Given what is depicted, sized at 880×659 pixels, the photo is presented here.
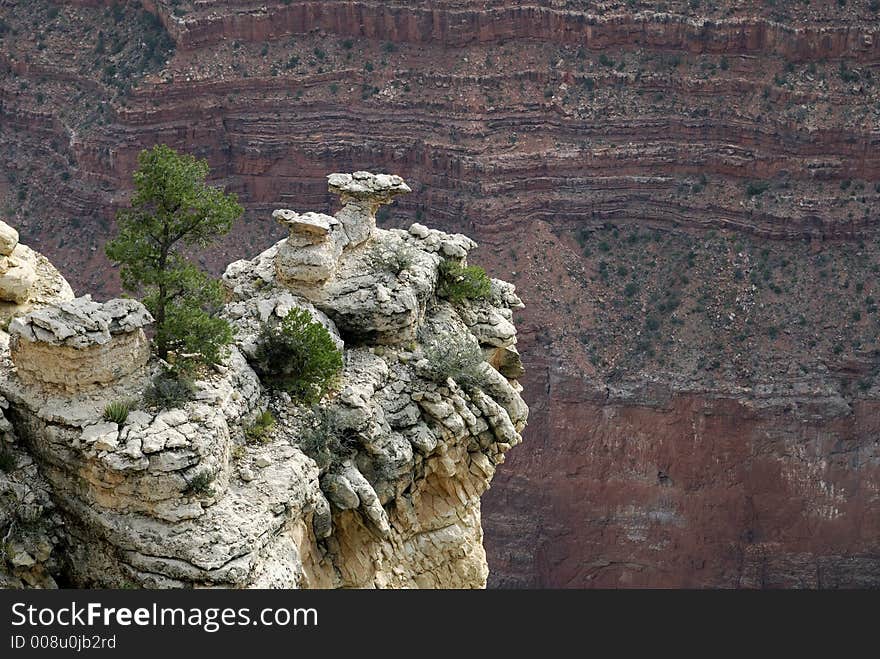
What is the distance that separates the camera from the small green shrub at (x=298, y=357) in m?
31.8

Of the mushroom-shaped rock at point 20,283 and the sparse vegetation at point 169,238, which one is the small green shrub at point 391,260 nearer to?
the sparse vegetation at point 169,238

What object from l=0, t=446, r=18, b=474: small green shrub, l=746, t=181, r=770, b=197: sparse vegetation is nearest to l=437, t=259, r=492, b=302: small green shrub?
l=0, t=446, r=18, b=474: small green shrub

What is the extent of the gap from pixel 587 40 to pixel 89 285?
3293 cm

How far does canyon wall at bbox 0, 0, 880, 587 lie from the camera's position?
88625mm

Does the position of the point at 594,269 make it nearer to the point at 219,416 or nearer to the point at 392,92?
the point at 392,92

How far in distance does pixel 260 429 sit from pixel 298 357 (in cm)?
197

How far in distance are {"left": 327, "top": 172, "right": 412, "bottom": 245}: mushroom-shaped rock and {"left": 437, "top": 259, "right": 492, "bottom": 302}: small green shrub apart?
2061 millimetres

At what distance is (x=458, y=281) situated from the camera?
123 feet

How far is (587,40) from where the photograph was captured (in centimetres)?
9312

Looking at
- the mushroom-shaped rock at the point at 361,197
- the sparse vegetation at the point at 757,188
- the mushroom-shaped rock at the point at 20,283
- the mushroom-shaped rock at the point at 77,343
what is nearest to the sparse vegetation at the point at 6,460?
the mushroom-shaped rock at the point at 77,343

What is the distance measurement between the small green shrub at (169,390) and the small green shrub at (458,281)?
9181 mm

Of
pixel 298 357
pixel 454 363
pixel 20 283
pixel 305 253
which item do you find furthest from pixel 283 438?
pixel 20 283

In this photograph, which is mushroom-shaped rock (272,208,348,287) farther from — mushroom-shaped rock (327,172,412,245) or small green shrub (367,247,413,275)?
mushroom-shaped rock (327,172,412,245)

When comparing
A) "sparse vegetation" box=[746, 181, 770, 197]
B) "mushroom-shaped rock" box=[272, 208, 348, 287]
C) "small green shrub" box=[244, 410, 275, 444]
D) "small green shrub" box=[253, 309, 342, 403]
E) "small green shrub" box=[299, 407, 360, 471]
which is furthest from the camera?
"sparse vegetation" box=[746, 181, 770, 197]
